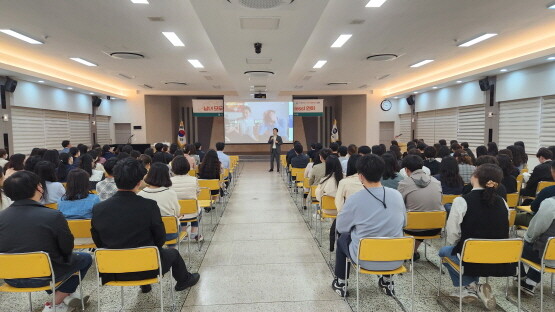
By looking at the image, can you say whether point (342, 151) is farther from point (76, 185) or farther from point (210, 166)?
point (76, 185)

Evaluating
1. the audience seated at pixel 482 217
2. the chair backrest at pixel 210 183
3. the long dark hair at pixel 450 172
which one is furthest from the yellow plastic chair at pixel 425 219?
the chair backrest at pixel 210 183

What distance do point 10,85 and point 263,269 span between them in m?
9.38

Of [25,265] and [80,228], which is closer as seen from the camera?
[25,265]

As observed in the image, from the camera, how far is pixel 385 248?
2.26 meters

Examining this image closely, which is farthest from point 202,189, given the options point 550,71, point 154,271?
point 550,71

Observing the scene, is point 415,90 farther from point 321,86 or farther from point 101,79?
point 101,79

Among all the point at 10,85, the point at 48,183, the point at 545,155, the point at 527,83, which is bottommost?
the point at 48,183

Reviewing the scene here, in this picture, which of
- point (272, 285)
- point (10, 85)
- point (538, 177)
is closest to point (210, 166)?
point (272, 285)

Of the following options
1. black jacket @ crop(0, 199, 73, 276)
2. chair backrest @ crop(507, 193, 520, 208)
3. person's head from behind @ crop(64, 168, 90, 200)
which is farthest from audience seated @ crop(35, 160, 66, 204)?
chair backrest @ crop(507, 193, 520, 208)

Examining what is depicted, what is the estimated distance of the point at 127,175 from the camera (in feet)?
7.41

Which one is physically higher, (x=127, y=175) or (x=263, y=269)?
(x=127, y=175)

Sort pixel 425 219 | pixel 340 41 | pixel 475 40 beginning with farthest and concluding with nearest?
pixel 475 40, pixel 340 41, pixel 425 219

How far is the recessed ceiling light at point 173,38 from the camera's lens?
6.05 m

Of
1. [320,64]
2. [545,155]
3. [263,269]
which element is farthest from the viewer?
[320,64]
